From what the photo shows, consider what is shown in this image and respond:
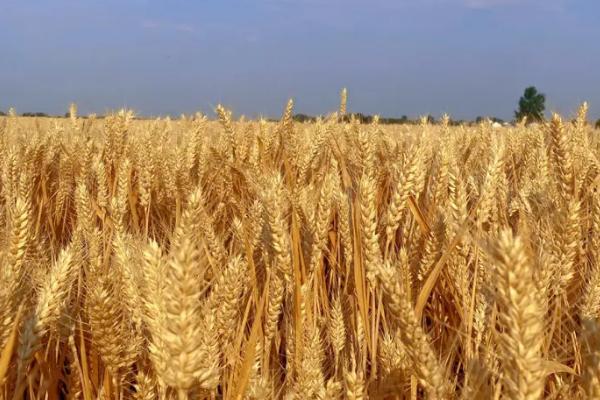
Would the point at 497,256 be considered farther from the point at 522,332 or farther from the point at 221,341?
the point at 221,341

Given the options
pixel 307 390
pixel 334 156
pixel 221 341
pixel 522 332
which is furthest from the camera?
pixel 334 156

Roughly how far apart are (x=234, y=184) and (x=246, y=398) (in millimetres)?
1308

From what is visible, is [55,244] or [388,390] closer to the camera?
[388,390]

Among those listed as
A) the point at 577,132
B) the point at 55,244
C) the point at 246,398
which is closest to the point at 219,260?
the point at 246,398

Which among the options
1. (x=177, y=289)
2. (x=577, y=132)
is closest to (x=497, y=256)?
(x=177, y=289)

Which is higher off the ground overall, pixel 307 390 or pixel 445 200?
pixel 445 200

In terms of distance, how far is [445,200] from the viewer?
1.52m

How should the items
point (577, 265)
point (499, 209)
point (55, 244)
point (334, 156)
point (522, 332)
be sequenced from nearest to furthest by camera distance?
point (522, 332), point (577, 265), point (499, 209), point (55, 244), point (334, 156)

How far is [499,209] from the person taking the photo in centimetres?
167

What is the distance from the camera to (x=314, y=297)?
1302 millimetres

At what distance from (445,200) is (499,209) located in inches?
8.9

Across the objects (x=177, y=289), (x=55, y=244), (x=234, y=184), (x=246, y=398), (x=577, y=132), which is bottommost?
(x=246, y=398)

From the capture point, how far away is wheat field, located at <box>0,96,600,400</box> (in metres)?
0.68

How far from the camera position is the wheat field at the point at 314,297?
682mm
